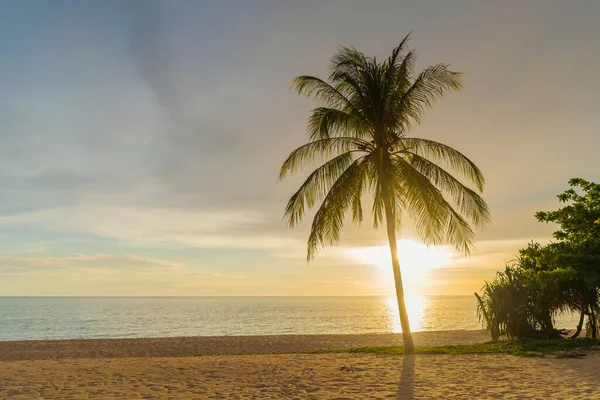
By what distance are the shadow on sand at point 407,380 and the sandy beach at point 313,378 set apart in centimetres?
2

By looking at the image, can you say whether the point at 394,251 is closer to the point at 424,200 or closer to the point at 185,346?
the point at 424,200

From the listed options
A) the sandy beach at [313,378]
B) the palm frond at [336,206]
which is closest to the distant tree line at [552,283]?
the sandy beach at [313,378]

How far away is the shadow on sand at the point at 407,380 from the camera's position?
1046 centimetres

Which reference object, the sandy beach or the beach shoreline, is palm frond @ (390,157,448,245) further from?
the beach shoreline

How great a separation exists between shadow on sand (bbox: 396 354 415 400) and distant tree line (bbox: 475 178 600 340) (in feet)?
20.6

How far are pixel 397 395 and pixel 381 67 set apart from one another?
12.1 m

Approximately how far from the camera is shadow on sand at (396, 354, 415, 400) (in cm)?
1046

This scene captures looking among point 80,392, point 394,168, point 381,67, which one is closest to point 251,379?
point 80,392

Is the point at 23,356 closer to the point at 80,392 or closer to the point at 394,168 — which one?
the point at 80,392

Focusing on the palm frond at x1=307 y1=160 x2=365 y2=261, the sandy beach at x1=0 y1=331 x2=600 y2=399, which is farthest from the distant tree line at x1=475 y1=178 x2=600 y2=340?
the palm frond at x1=307 y1=160 x2=365 y2=261

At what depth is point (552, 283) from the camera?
1884 centimetres

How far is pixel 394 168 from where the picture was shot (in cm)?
1708

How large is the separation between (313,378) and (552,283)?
464 inches

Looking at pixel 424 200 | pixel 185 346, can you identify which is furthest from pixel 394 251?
pixel 185 346
